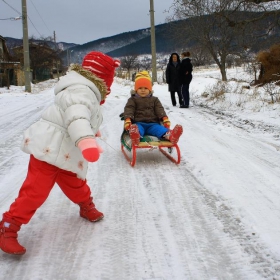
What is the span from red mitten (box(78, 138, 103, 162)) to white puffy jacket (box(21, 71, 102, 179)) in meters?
0.14

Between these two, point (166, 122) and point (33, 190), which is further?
point (166, 122)

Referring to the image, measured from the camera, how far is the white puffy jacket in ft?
6.88

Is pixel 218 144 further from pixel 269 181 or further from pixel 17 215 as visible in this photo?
pixel 17 215

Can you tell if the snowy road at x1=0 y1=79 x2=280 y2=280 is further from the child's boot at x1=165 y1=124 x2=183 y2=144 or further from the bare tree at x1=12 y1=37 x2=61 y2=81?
the bare tree at x1=12 y1=37 x2=61 y2=81

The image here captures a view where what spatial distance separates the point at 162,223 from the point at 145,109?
105 inches

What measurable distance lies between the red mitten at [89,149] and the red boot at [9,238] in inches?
28.1

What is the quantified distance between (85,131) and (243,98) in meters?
8.78

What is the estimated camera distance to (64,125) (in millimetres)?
2189

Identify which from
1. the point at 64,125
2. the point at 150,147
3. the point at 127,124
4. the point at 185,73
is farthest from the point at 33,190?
the point at 185,73

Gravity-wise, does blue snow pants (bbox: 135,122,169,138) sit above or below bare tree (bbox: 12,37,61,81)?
below

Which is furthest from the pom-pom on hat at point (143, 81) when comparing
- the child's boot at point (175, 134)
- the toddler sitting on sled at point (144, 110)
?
the child's boot at point (175, 134)

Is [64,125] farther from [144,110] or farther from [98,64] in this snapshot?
[144,110]

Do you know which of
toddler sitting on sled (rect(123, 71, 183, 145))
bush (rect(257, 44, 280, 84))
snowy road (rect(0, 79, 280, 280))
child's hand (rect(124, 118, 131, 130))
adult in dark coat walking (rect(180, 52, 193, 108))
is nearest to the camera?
snowy road (rect(0, 79, 280, 280))

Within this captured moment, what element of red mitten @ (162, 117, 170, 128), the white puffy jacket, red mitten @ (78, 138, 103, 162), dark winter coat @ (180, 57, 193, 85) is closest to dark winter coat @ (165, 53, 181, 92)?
dark winter coat @ (180, 57, 193, 85)
